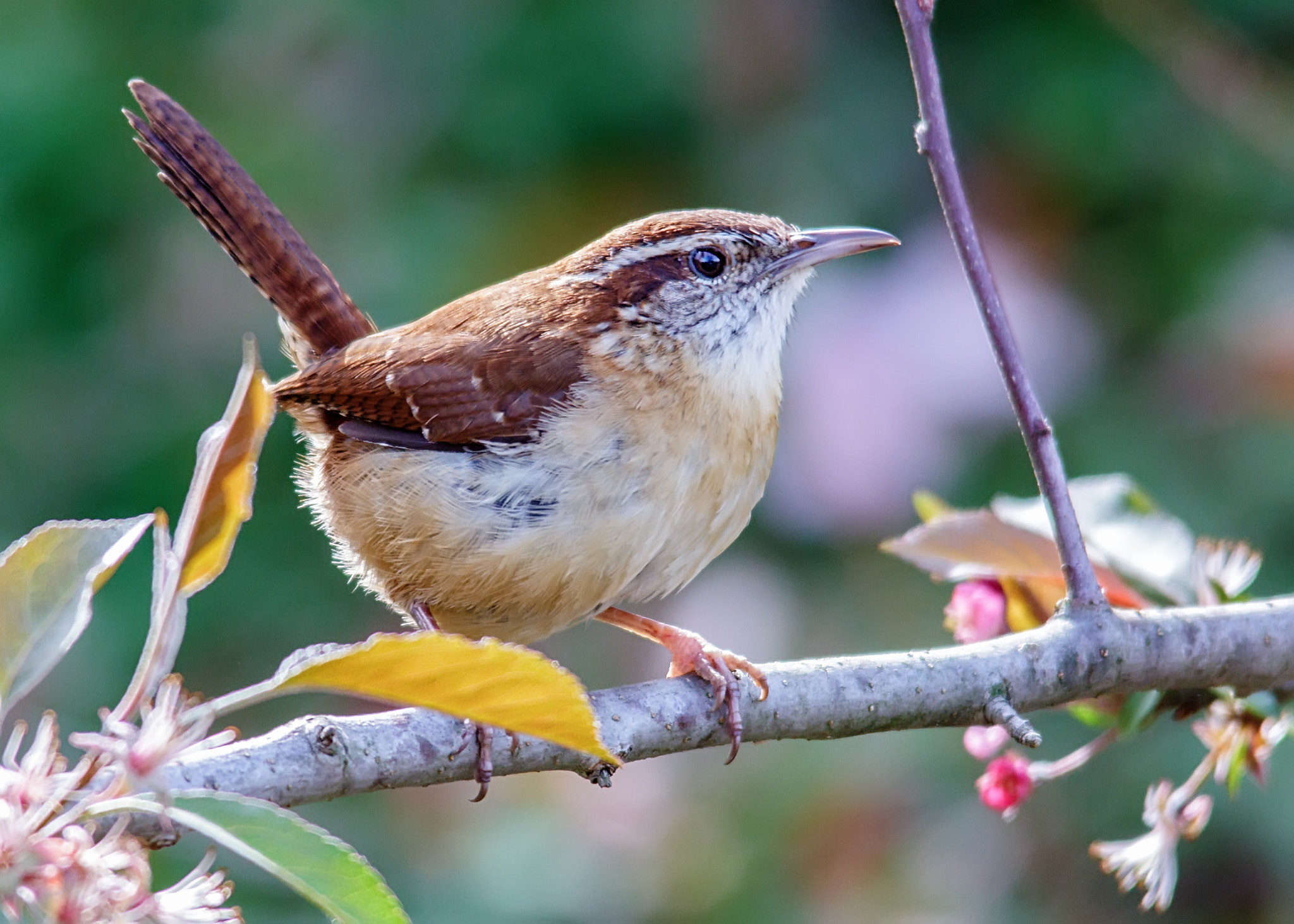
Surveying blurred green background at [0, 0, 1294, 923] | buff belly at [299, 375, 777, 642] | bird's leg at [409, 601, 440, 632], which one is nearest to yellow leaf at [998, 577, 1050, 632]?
buff belly at [299, 375, 777, 642]

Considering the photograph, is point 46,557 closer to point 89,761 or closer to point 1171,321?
point 89,761

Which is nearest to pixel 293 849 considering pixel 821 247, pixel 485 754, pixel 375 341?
pixel 485 754

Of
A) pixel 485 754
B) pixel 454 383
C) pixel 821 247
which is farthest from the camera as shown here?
pixel 821 247

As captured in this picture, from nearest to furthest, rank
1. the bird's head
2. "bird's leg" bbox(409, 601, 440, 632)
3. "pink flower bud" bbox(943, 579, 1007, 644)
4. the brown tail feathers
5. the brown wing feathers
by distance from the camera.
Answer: "pink flower bud" bbox(943, 579, 1007, 644)
"bird's leg" bbox(409, 601, 440, 632)
the brown wing feathers
the bird's head
the brown tail feathers

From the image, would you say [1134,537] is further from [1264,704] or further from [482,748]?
[482,748]

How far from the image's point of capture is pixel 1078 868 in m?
4.08

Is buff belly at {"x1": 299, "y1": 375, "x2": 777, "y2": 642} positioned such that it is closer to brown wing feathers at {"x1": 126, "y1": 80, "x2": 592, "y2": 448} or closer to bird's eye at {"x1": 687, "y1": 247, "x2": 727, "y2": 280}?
brown wing feathers at {"x1": 126, "y1": 80, "x2": 592, "y2": 448}

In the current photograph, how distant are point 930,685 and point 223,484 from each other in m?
0.96

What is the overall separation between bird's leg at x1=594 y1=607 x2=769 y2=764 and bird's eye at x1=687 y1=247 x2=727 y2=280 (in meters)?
0.70

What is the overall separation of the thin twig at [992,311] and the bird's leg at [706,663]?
451mm

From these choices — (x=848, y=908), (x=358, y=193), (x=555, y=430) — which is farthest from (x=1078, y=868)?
(x=358, y=193)

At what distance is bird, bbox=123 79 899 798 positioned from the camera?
237 centimetres

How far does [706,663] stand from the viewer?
6.96ft

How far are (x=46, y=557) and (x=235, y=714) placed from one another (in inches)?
130
